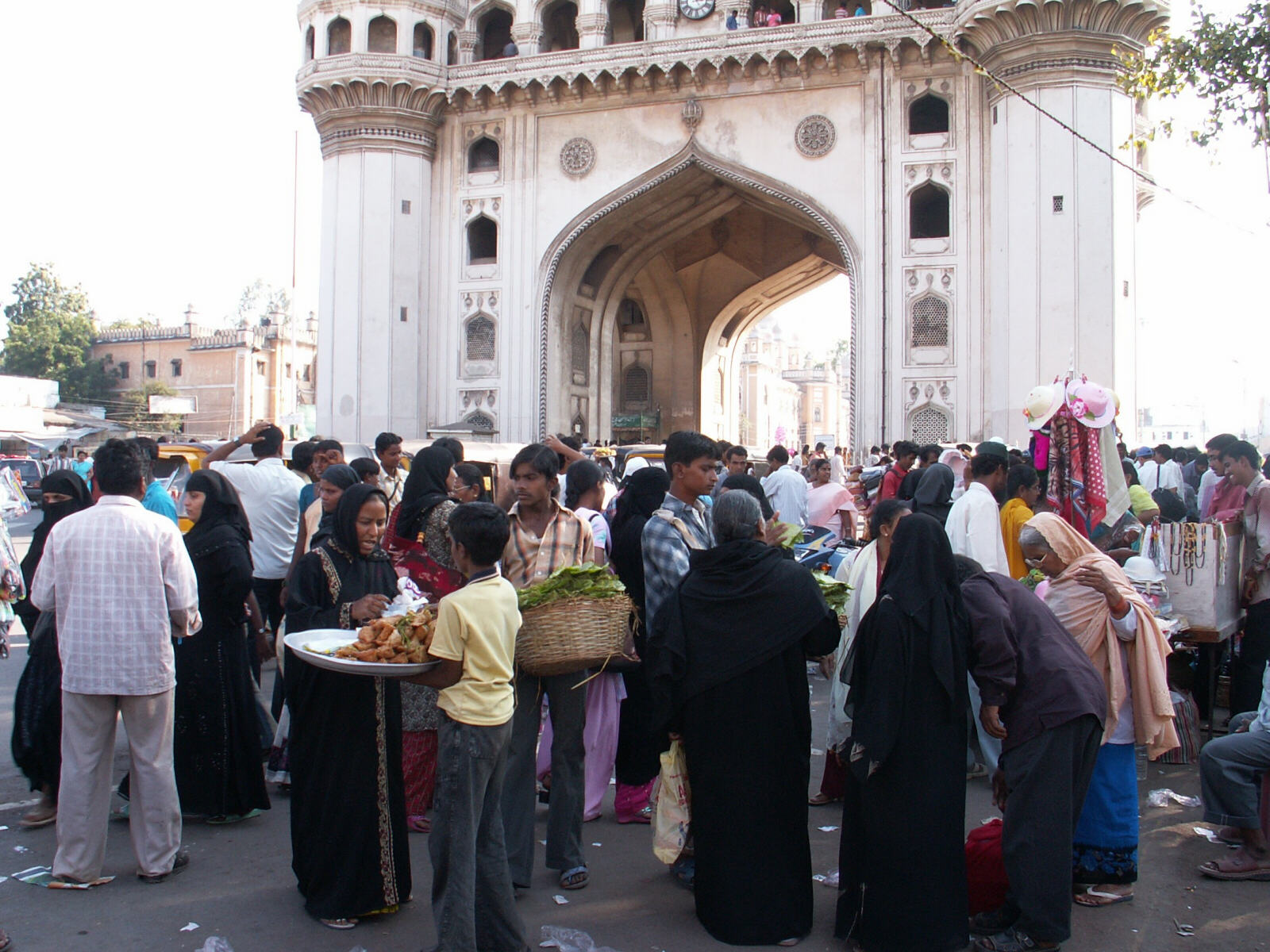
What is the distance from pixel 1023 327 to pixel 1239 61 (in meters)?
7.64

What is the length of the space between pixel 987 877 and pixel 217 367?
132 feet

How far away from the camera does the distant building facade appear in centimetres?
3969

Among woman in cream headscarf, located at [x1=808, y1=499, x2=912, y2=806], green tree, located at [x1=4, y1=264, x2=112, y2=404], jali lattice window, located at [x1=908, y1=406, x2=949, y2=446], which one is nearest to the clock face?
jali lattice window, located at [x1=908, y1=406, x2=949, y2=446]

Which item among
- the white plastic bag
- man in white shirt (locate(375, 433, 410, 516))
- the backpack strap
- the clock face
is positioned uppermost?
the clock face

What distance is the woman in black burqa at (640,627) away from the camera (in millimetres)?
4410

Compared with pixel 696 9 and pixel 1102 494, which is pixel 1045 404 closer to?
pixel 1102 494

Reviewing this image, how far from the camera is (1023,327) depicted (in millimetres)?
16062

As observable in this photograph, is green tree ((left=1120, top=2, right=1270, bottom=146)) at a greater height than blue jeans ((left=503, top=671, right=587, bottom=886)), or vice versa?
green tree ((left=1120, top=2, right=1270, bottom=146))

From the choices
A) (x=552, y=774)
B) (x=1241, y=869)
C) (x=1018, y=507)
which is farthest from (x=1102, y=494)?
(x=552, y=774)

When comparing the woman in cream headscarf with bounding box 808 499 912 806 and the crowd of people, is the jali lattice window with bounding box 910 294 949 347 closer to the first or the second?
the woman in cream headscarf with bounding box 808 499 912 806

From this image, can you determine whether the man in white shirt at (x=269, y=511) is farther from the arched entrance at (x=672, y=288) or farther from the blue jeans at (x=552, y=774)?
the arched entrance at (x=672, y=288)

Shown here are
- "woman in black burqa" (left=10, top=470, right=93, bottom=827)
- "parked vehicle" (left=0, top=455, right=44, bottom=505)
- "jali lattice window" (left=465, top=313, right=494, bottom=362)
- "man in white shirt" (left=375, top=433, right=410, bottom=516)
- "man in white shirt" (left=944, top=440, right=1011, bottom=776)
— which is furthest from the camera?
"parked vehicle" (left=0, top=455, right=44, bottom=505)

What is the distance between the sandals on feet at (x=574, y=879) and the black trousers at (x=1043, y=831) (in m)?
1.41

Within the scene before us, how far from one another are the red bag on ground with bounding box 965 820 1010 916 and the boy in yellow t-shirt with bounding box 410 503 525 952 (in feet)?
4.86
